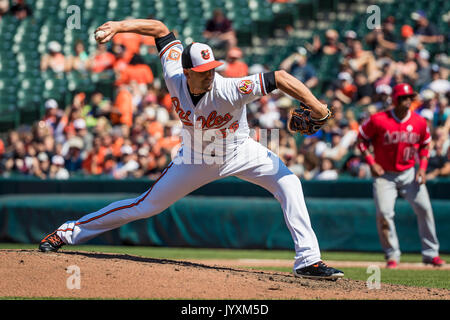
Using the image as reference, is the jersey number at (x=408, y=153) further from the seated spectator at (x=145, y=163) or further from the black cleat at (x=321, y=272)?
the seated spectator at (x=145, y=163)

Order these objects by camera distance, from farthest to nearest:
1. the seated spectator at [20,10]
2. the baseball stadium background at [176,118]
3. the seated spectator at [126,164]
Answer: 1. the seated spectator at [20,10]
2. the seated spectator at [126,164]
3. the baseball stadium background at [176,118]

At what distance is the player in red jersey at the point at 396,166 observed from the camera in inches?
342

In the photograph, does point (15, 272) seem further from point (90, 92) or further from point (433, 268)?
point (90, 92)

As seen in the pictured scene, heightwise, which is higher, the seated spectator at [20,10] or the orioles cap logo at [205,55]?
the seated spectator at [20,10]

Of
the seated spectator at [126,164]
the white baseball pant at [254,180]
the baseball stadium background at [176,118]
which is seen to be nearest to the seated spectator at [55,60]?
the baseball stadium background at [176,118]

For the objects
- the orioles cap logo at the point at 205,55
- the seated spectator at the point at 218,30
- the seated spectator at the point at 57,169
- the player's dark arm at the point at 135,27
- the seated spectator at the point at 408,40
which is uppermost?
the seated spectator at the point at 218,30

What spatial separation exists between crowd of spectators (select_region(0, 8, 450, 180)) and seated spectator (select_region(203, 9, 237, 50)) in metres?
0.05

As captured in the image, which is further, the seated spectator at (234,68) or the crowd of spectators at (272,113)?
the seated spectator at (234,68)

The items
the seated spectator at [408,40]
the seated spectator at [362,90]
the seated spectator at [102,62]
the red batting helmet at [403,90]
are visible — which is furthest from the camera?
the seated spectator at [102,62]

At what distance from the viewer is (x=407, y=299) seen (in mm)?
5332

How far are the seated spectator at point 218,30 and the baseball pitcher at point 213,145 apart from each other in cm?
997

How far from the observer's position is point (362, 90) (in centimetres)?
1290

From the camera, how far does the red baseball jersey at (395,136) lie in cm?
873

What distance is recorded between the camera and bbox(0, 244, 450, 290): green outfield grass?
740 centimetres
